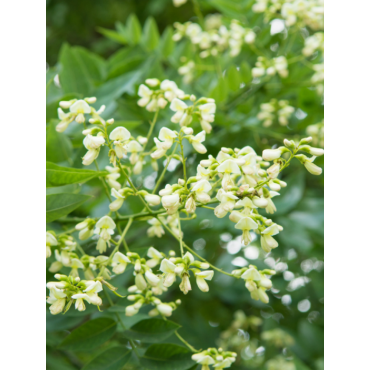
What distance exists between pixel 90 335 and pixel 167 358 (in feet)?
0.57

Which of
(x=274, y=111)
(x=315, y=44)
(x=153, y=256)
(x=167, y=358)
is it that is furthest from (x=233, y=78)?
(x=167, y=358)

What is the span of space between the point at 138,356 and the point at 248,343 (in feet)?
4.05

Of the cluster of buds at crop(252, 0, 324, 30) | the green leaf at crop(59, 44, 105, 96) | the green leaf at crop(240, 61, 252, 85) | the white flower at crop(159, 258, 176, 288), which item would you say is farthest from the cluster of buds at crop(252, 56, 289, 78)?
the white flower at crop(159, 258, 176, 288)

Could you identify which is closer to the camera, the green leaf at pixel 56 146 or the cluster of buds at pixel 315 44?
the green leaf at pixel 56 146

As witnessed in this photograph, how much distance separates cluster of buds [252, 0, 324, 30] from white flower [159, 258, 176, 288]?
1.05 m

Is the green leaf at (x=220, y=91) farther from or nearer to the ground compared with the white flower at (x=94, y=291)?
nearer to the ground

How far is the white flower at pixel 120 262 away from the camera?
75 cm

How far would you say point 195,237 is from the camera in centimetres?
159

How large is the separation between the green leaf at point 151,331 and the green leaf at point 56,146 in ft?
1.54

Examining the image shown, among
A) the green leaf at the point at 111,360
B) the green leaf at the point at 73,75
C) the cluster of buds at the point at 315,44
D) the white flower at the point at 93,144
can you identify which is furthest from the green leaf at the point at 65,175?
the cluster of buds at the point at 315,44

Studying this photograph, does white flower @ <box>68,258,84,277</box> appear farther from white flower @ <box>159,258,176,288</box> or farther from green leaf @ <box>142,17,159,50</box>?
green leaf @ <box>142,17,159,50</box>

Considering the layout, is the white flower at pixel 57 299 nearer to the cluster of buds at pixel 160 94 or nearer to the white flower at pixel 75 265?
the white flower at pixel 75 265

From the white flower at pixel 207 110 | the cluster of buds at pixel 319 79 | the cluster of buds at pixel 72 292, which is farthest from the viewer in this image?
the cluster of buds at pixel 319 79

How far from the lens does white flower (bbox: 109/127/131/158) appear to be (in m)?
0.72
